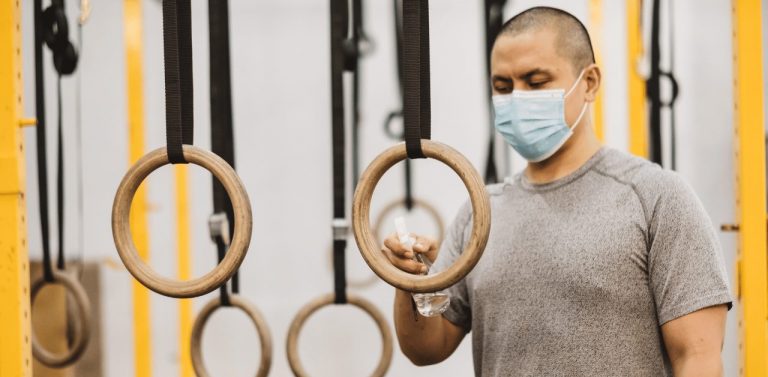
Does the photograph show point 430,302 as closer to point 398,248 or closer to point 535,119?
point 398,248

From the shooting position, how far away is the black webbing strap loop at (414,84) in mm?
1141

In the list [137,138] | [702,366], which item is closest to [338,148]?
[702,366]

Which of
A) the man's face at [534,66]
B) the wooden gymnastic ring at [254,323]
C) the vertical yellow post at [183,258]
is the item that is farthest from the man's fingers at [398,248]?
the vertical yellow post at [183,258]

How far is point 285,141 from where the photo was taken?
345 centimetres

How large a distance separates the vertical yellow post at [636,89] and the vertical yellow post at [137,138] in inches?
66.1

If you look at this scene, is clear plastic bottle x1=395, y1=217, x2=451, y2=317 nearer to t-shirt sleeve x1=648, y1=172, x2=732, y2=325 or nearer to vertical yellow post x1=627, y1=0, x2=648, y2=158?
t-shirt sleeve x1=648, y1=172, x2=732, y2=325

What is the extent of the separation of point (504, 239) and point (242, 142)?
201 cm

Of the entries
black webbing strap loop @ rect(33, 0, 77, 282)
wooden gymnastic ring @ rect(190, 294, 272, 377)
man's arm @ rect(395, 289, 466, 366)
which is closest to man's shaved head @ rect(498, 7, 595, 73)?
man's arm @ rect(395, 289, 466, 366)

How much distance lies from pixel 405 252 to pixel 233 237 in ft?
0.97

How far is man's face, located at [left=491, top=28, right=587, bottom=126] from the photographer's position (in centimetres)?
161

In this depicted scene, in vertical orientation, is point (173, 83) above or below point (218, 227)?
above

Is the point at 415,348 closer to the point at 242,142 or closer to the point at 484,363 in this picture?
the point at 484,363

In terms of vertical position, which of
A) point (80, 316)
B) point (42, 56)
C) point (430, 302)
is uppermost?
point (42, 56)

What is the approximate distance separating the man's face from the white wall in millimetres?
1661
